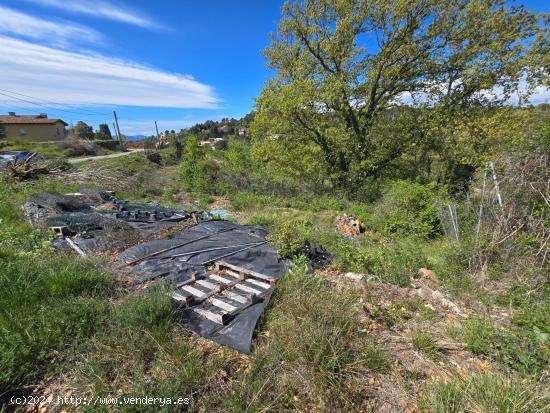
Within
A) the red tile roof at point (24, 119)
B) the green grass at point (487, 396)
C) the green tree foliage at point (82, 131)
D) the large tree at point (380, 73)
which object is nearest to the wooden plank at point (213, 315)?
the green grass at point (487, 396)

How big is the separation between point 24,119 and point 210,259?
1736 inches

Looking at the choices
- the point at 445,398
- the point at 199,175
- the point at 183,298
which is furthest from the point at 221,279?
the point at 199,175

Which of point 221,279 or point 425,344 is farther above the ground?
point 221,279

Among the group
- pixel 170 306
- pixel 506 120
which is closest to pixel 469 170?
pixel 506 120

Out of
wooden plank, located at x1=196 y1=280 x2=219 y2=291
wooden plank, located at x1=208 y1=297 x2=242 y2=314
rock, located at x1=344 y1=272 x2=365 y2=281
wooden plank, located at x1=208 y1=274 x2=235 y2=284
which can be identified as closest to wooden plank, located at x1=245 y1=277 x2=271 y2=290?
wooden plank, located at x1=208 y1=274 x2=235 y2=284

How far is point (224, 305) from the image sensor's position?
2846mm

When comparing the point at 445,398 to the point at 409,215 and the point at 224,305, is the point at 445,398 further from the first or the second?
the point at 409,215

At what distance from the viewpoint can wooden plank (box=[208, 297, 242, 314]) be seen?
275 cm

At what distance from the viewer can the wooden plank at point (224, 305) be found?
2754mm

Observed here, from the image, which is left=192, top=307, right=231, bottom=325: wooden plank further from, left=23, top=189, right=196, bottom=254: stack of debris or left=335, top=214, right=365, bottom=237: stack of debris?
left=335, top=214, right=365, bottom=237: stack of debris

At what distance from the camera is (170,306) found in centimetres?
254

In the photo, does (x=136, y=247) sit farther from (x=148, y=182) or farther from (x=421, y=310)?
(x=148, y=182)

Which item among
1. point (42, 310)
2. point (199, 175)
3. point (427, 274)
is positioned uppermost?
point (199, 175)

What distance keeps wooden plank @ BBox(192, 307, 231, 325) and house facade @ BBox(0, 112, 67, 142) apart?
1673 inches
